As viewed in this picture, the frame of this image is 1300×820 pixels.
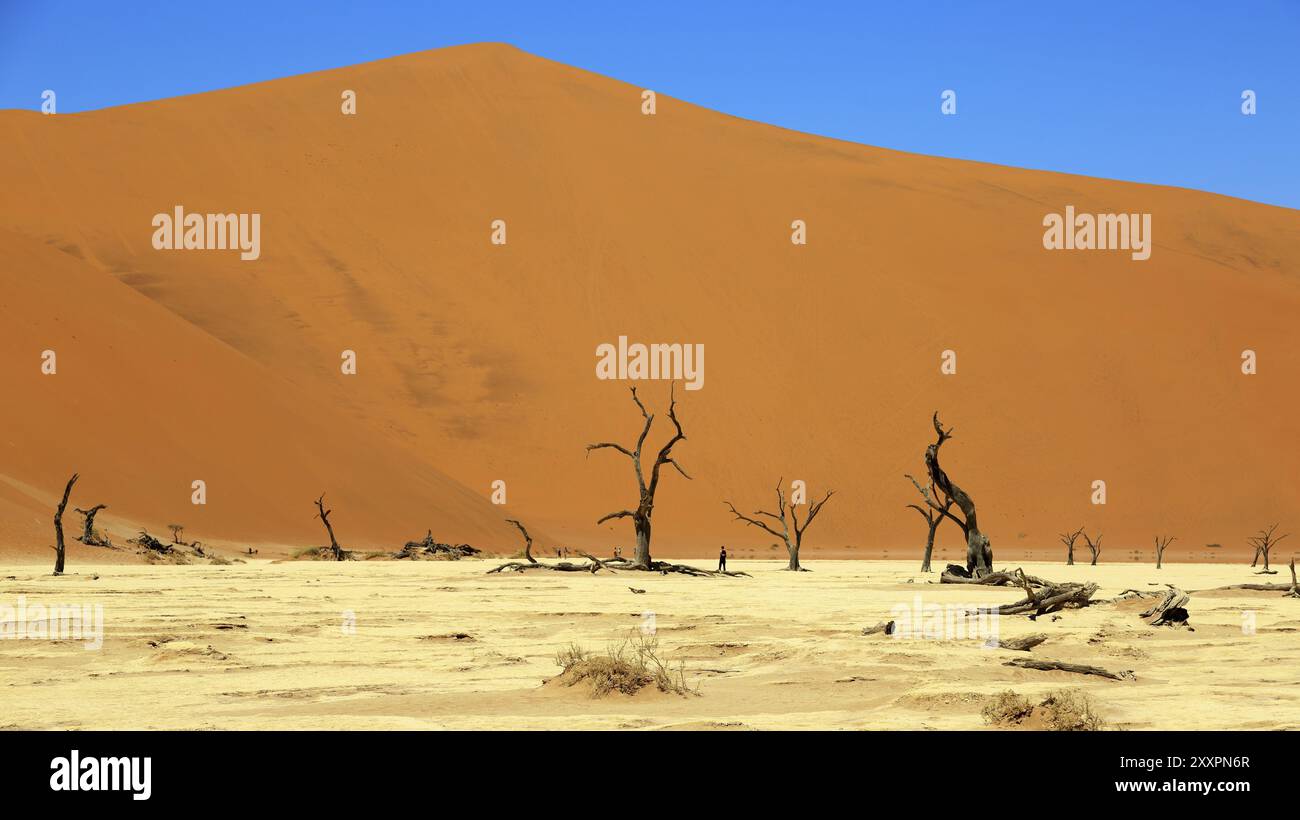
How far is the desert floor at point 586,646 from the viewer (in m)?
8.43

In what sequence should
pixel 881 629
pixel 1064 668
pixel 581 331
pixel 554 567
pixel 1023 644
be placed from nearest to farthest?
1. pixel 1064 668
2. pixel 1023 644
3. pixel 881 629
4. pixel 554 567
5. pixel 581 331

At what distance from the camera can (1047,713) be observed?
7.85m

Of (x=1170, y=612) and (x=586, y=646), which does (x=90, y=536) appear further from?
(x=1170, y=612)

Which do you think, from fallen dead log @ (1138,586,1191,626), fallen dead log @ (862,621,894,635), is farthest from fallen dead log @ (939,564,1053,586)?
fallen dead log @ (862,621,894,635)

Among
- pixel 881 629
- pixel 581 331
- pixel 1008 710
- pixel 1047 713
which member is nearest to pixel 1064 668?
pixel 1008 710

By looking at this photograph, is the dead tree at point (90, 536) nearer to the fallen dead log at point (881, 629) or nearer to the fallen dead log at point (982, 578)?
the fallen dead log at point (982, 578)

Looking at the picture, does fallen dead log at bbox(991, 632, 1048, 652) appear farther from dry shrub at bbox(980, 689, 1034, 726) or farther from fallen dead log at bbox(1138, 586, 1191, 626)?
dry shrub at bbox(980, 689, 1034, 726)

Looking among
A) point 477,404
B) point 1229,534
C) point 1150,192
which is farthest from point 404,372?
point 1150,192

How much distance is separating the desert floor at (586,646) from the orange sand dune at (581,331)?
81.1 ft

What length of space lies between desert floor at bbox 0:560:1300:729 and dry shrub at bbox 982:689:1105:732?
0.16 metres

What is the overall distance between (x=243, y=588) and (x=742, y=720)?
16155mm

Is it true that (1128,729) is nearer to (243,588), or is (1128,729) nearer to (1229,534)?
(243,588)

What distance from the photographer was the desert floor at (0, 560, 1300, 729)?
8430 millimetres

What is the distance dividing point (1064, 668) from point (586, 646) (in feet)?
15.2
